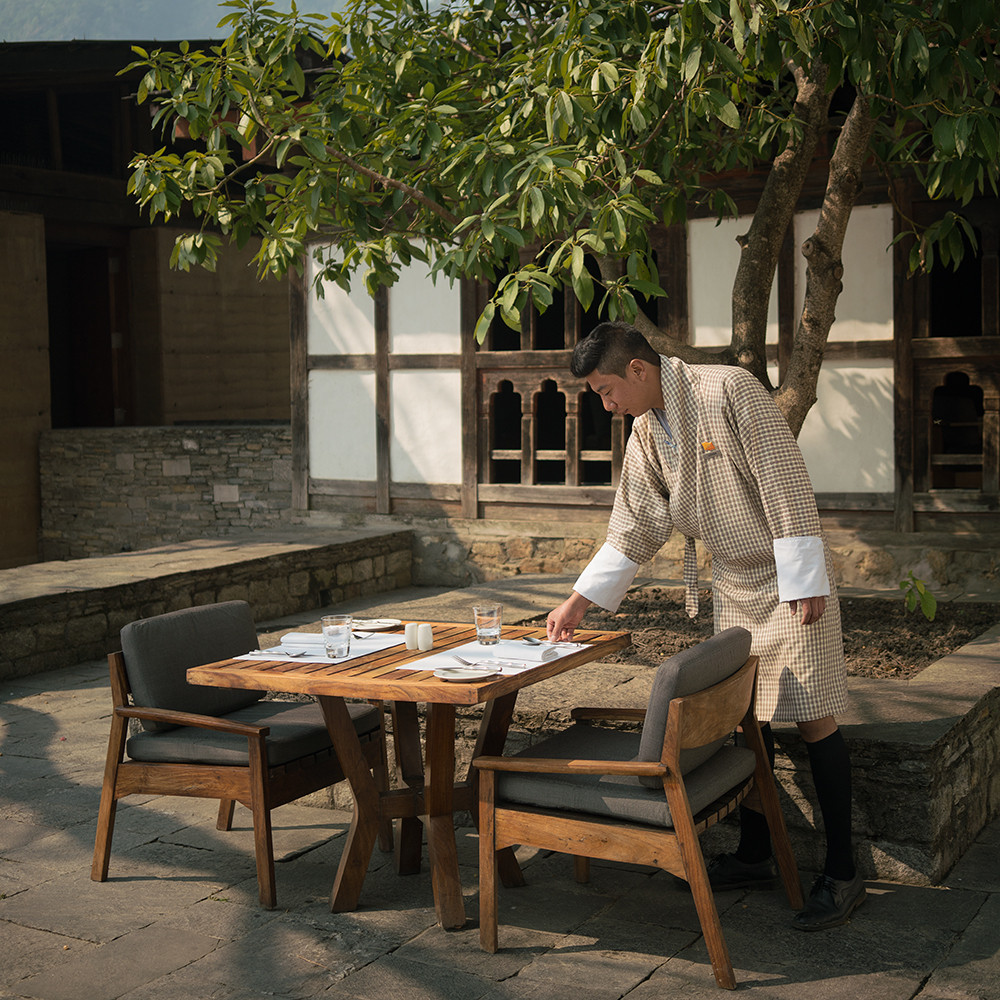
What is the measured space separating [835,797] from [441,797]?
111 centimetres

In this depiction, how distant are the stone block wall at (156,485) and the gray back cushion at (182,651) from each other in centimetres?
703

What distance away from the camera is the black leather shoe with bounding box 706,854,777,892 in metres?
3.56

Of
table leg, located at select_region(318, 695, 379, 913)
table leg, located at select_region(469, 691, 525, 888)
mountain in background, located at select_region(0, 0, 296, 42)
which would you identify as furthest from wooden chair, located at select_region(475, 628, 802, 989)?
mountain in background, located at select_region(0, 0, 296, 42)

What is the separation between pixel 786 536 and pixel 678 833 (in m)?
0.90

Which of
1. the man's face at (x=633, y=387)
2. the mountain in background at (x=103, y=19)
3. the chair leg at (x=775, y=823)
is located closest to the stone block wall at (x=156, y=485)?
the man's face at (x=633, y=387)

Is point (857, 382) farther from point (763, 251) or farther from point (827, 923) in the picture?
point (827, 923)

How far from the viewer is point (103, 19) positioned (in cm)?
13250

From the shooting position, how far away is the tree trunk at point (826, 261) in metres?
5.17

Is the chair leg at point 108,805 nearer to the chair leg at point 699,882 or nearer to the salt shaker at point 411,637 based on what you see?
the salt shaker at point 411,637

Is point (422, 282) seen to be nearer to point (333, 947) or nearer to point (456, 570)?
point (456, 570)

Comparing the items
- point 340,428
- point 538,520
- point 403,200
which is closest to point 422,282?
point 340,428

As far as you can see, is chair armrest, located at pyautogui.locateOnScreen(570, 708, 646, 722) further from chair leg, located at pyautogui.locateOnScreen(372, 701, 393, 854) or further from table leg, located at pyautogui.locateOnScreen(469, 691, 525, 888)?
chair leg, located at pyautogui.locateOnScreen(372, 701, 393, 854)

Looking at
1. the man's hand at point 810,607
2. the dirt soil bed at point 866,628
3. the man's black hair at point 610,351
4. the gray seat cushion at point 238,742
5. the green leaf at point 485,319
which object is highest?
the green leaf at point 485,319

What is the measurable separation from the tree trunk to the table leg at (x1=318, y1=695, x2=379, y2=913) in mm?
2739
